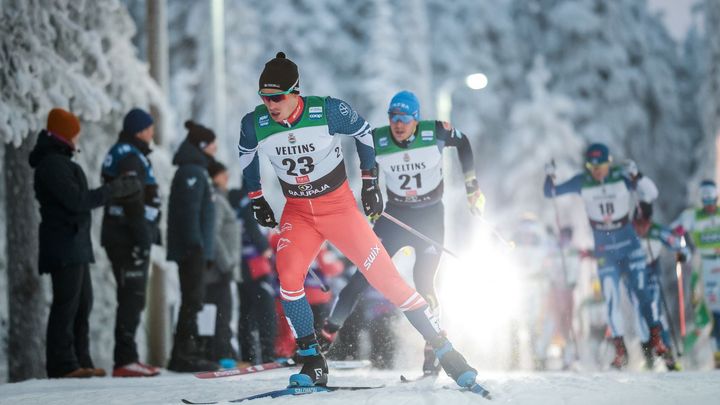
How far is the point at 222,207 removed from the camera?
1120 centimetres

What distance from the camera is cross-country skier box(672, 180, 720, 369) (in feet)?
43.5

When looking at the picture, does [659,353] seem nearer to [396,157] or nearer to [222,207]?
[396,157]

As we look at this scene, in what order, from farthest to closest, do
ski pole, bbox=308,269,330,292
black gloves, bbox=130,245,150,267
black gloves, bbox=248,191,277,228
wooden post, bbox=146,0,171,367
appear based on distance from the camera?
wooden post, bbox=146,0,171,367 < black gloves, bbox=130,245,150,267 < ski pole, bbox=308,269,330,292 < black gloves, bbox=248,191,277,228

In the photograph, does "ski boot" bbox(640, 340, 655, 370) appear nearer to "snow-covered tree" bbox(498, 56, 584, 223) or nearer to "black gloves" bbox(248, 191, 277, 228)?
"black gloves" bbox(248, 191, 277, 228)

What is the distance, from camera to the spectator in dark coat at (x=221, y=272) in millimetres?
10719

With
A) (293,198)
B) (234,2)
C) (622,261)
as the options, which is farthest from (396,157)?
(234,2)

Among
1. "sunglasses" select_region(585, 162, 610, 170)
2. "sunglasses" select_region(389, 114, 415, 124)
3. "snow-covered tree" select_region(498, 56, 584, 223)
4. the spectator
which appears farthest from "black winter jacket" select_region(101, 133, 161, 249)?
"snow-covered tree" select_region(498, 56, 584, 223)

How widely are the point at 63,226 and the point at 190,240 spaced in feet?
4.48

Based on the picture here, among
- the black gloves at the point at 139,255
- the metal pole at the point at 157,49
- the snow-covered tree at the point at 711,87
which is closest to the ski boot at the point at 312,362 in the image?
the black gloves at the point at 139,255

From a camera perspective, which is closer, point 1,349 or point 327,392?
point 327,392

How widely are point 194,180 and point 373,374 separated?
263 centimetres

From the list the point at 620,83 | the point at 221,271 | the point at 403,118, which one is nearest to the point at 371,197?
the point at 403,118

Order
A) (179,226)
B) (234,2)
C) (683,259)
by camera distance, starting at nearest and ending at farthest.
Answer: (179,226) → (683,259) → (234,2)

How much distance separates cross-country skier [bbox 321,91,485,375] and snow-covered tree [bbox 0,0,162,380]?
3714 millimetres
